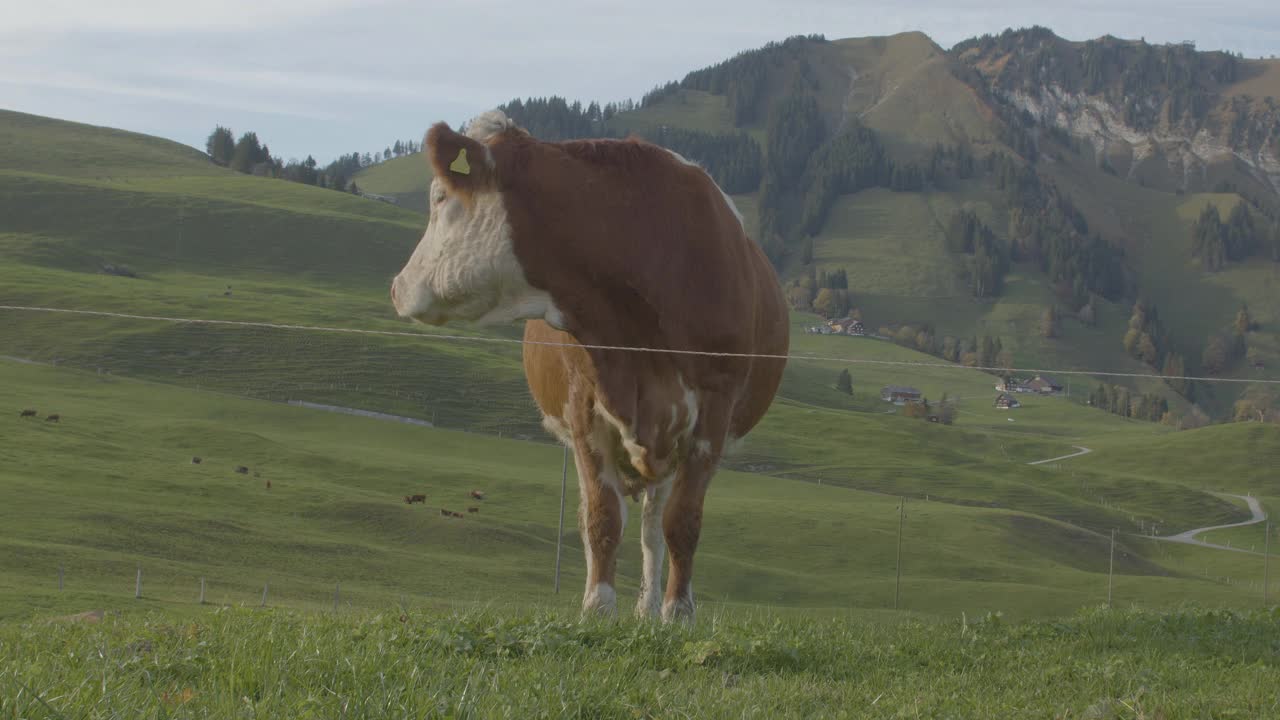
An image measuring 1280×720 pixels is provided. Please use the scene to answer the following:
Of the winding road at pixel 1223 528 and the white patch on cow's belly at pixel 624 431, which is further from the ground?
the white patch on cow's belly at pixel 624 431

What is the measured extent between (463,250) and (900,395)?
19224 centimetres

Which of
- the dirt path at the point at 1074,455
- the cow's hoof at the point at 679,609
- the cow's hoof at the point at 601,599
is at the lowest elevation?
the dirt path at the point at 1074,455

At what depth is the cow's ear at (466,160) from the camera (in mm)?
7184

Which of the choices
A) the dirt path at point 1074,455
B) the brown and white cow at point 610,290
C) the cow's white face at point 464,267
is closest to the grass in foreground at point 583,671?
the brown and white cow at point 610,290

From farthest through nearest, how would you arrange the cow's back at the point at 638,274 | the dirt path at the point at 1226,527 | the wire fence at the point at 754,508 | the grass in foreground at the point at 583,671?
1. the dirt path at the point at 1226,527
2. the wire fence at the point at 754,508
3. the cow's back at the point at 638,274
4. the grass in foreground at the point at 583,671

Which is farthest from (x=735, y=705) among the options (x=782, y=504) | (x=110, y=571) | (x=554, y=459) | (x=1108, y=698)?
(x=554, y=459)

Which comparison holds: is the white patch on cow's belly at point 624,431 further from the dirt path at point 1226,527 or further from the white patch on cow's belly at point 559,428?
the dirt path at point 1226,527

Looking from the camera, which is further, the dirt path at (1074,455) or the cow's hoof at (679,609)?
the dirt path at (1074,455)

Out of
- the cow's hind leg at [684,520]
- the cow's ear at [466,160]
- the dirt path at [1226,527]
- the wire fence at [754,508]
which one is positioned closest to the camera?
the cow's ear at [466,160]

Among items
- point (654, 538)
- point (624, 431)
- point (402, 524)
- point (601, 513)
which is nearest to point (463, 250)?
point (624, 431)

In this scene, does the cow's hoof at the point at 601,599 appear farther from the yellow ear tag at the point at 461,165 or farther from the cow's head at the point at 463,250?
the yellow ear tag at the point at 461,165

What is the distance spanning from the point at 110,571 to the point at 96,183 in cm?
15801

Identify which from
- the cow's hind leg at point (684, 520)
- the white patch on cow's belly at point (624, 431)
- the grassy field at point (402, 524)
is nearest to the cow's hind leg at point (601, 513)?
the white patch on cow's belly at point (624, 431)

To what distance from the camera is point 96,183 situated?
189000 millimetres
